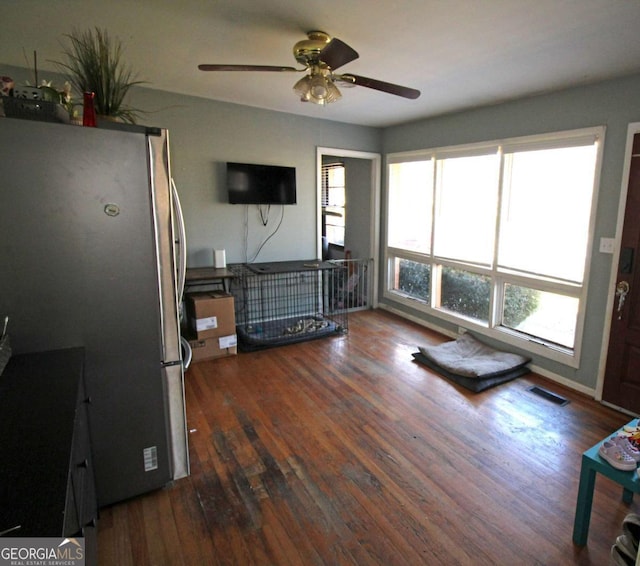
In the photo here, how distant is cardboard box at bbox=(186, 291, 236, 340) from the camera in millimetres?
3631

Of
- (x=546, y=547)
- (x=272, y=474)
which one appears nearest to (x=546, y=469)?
(x=546, y=547)

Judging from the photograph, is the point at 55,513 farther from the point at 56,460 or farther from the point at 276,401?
the point at 276,401

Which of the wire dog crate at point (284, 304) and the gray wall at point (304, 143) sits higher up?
the gray wall at point (304, 143)

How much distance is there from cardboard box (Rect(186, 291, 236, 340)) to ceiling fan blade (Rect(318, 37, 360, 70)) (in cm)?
237

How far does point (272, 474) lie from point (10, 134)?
6.75 feet

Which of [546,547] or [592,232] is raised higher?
[592,232]

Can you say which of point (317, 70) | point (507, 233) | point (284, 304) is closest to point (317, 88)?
point (317, 70)

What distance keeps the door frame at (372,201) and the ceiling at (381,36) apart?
1.70m

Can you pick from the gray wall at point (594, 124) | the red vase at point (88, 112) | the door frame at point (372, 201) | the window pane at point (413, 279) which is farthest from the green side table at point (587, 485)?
the door frame at point (372, 201)

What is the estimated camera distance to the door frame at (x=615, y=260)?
2.72 meters

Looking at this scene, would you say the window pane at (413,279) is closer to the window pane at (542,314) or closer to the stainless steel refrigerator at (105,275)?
the window pane at (542,314)

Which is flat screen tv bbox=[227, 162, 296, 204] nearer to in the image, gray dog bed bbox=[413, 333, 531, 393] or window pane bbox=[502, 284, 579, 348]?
gray dog bed bbox=[413, 333, 531, 393]

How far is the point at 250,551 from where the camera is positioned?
5.61 feet

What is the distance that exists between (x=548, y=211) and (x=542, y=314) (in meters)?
0.96
